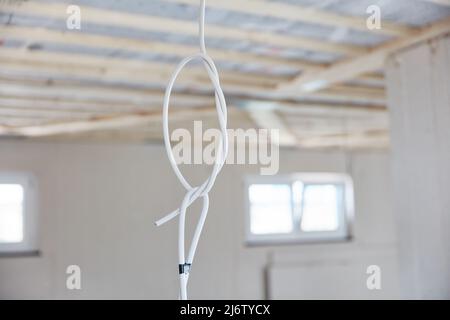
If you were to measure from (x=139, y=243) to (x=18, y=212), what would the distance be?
1.04m

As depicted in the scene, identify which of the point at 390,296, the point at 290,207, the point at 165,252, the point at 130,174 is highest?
the point at 130,174

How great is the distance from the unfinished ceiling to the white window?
16.0 inches

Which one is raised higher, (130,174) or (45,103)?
(45,103)

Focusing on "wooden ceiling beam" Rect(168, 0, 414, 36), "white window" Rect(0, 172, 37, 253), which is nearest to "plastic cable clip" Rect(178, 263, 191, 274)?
"wooden ceiling beam" Rect(168, 0, 414, 36)

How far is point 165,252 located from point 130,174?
75cm

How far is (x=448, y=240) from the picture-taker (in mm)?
2314

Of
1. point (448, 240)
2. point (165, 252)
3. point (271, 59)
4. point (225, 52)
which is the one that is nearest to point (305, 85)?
point (271, 59)

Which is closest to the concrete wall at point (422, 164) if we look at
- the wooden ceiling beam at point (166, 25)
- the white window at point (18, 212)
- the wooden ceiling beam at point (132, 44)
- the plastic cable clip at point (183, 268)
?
the wooden ceiling beam at point (166, 25)

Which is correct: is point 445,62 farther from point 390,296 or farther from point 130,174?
point 390,296

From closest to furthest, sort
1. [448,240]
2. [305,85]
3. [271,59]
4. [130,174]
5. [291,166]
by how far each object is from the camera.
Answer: [448,240]
[271,59]
[305,85]
[130,174]
[291,166]

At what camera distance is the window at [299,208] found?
199 inches

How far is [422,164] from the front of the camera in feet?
8.05

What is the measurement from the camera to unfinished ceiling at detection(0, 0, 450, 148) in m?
2.23

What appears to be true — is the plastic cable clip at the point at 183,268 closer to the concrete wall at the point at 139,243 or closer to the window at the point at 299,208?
the concrete wall at the point at 139,243
